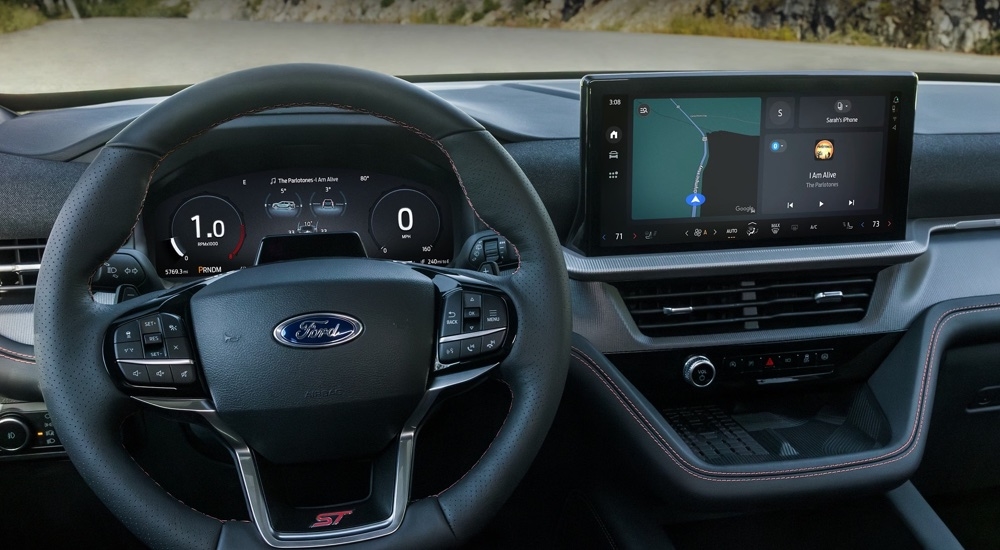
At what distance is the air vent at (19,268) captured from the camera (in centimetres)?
178

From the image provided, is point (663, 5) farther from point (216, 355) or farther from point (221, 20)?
point (216, 355)

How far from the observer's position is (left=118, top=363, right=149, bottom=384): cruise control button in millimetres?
1222

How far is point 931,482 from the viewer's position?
2447mm

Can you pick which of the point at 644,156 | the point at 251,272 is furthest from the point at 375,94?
the point at 644,156

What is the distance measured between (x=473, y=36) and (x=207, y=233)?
2.58 ft

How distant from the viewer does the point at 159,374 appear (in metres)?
1.23

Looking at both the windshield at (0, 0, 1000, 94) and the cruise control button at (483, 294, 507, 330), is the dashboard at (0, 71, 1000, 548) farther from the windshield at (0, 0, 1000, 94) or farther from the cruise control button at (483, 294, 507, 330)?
the cruise control button at (483, 294, 507, 330)

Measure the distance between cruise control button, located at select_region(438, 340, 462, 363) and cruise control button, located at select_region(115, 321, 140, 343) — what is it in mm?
412

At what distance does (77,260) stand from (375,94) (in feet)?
1.47

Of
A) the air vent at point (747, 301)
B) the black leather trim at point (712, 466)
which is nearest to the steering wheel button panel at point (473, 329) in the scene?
the black leather trim at point (712, 466)

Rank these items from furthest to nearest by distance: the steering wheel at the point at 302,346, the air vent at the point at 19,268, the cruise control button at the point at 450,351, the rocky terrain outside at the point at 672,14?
the rocky terrain outside at the point at 672,14 < the air vent at the point at 19,268 < the cruise control button at the point at 450,351 < the steering wheel at the point at 302,346

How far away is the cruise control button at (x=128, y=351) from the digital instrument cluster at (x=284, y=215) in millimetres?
672

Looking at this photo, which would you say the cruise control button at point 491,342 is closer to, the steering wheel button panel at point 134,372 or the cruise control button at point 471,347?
the cruise control button at point 471,347

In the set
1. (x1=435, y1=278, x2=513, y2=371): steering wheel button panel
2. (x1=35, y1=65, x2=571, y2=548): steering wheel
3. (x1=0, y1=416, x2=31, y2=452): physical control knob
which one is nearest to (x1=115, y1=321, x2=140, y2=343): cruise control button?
(x1=35, y1=65, x2=571, y2=548): steering wheel
